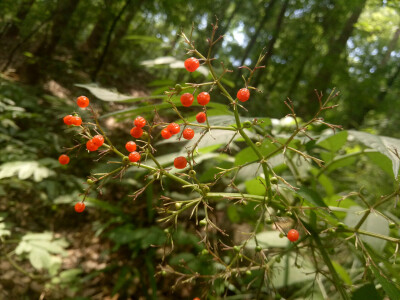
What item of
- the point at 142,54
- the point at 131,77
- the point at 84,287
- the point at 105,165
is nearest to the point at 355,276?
the point at 105,165

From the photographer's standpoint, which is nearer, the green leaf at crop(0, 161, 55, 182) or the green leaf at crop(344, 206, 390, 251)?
the green leaf at crop(344, 206, 390, 251)

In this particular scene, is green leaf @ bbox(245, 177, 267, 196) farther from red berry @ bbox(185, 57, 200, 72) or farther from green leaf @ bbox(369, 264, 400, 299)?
→ red berry @ bbox(185, 57, 200, 72)

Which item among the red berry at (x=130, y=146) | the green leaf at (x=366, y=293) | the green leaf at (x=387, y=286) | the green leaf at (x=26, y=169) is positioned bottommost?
the green leaf at (x=26, y=169)

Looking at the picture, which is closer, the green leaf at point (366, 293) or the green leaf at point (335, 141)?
the green leaf at point (366, 293)

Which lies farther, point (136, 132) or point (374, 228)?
point (374, 228)

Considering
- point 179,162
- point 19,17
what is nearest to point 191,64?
point 179,162

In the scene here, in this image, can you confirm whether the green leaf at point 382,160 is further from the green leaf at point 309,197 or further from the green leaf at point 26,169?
the green leaf at point 26,169

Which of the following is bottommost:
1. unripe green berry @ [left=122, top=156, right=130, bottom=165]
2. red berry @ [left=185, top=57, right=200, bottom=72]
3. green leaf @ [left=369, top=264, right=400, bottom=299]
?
green leaf @ [left=369, top=264, right=400, bottom=299]

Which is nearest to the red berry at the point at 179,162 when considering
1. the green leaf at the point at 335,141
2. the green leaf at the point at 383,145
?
the green leaf at the point at 383,145

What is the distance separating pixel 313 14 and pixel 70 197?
A: 6163 millimetres

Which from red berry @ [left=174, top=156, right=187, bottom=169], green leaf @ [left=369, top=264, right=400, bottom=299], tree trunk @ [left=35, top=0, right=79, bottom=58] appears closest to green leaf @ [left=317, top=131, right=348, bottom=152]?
green leaf @ [left=369, top=264, right=400, bottom=299]

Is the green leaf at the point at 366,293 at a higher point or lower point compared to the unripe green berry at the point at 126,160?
lower

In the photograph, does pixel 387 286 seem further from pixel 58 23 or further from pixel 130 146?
pixel 58 23

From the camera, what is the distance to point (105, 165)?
2.79 feet
